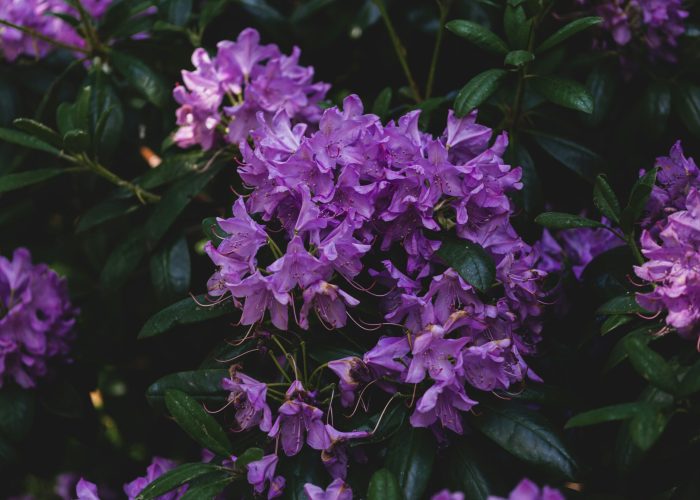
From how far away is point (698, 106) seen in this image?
6.28 feet

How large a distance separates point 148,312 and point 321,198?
989 mm

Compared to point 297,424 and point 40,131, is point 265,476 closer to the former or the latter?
point 297,424

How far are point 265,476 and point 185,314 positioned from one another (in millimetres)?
334

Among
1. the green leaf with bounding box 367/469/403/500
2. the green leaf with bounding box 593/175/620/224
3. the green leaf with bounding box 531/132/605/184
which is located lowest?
the green leaf with bounding box 367/469/403/500

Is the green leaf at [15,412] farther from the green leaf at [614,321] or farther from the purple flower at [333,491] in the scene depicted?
the green leaf at [614,321]

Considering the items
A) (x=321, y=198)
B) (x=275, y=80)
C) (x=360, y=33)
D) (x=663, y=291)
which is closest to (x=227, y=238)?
(x=321, y=198)

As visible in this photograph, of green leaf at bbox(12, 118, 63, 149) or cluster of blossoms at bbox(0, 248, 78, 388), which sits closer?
green leaf at bbox(12, 118, 63, 149)

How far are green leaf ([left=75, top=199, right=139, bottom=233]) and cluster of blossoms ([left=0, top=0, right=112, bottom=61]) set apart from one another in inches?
18.8

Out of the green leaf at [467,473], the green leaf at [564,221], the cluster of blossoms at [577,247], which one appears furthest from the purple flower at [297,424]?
the cluster of blossoms at [577,247]

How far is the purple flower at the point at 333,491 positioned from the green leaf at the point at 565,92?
2.47ft

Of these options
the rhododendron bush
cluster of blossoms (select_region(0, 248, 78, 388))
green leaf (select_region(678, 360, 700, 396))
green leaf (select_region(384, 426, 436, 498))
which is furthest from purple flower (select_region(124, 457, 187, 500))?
green leaf (select_region(678, 360, 700, 396))

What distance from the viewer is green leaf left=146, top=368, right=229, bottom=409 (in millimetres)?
1504

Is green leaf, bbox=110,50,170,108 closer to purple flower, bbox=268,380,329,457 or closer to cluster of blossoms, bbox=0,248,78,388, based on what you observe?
cluster of blossoms, bbox=0,248,78,388

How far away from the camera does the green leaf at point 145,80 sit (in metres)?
2.02
